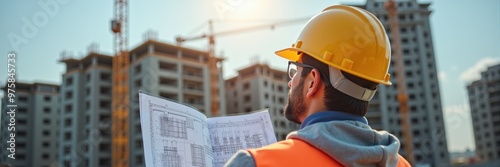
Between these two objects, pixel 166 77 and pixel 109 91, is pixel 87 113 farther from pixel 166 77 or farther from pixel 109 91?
pixel 166 77

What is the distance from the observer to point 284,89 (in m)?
61.5

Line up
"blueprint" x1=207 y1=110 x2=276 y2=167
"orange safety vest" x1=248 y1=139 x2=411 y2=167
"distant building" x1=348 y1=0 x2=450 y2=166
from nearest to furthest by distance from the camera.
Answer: "orange safety vest" x1=248 y1=139 x2=411 y2=167 < "blueprint" x1=207 y1=110 x2=276 y2=167 < "distant building" x1=348 y1=0 x2=450 y2=166

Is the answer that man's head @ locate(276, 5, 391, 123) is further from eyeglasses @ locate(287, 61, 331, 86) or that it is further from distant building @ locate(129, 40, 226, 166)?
distant building @ locate(129, 40, 226, 166)

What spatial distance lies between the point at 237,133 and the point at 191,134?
0.40 metres

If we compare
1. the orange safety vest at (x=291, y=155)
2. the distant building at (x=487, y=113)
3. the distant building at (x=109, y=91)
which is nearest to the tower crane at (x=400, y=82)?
the distant building at (x=109, y=91)

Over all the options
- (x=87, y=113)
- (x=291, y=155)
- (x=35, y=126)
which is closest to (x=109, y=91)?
(x=87, y=113)

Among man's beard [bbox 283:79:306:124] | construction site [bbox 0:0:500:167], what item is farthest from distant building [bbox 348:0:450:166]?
man's beard [bbox 283:79:306:124]

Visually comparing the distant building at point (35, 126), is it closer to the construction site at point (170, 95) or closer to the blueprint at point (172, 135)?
the construction site at point (170, 95)

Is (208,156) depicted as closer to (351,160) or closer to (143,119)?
(143,119)

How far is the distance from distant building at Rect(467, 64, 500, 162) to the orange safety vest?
3366 inches

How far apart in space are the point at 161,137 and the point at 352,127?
0.91m

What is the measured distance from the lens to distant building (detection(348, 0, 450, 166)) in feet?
193

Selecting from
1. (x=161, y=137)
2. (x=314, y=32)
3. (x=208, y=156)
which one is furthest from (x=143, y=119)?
(x=314, y=32)

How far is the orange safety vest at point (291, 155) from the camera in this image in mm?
1284
